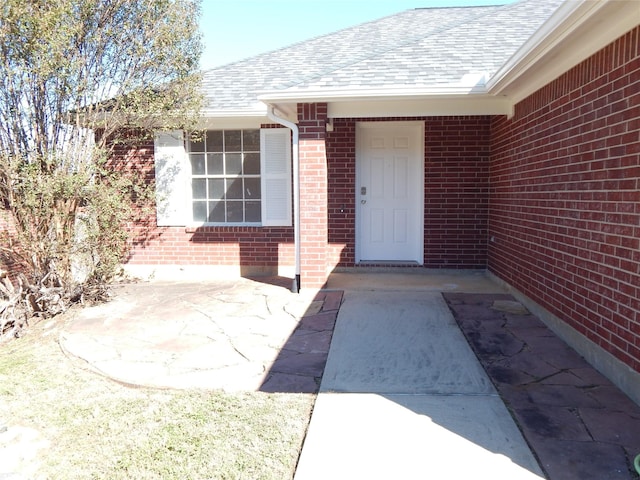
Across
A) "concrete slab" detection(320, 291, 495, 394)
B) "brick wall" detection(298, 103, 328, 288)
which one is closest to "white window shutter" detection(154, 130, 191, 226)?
"brick wall" detection(298, 103, 328, 288)

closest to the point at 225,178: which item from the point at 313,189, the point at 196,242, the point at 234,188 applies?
the point at 234,188

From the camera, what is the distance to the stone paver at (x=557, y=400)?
2525mm

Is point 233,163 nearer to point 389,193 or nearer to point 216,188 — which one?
point 216,188

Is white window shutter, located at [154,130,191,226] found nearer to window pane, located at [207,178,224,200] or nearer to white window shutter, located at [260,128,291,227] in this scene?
window pane, located at [207,178,224,200]

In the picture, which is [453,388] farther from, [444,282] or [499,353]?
[444,282]

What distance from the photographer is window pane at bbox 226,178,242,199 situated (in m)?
→ 7.77

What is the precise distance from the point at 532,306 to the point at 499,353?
4.85 ft

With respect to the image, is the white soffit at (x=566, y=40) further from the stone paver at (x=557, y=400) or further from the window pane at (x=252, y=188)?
the window pane at (x=252, y=188)

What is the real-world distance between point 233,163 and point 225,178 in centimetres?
28

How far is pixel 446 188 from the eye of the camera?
743 centimetres

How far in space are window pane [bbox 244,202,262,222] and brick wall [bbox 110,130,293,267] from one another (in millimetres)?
205

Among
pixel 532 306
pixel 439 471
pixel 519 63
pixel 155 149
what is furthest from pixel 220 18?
pixel 439 471

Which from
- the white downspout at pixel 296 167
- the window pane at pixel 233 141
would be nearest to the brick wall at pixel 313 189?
the white downspout at pixel 296 167

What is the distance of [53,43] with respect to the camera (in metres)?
5.04
